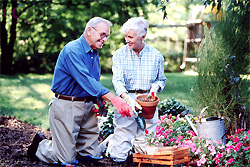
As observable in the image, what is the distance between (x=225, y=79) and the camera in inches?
181

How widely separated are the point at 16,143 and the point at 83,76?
5.58 feet

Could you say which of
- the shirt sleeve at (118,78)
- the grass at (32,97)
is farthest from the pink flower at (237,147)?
the grass at (32,97)

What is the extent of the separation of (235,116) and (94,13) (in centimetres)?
658

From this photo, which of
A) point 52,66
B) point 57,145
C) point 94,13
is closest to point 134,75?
point 57,145

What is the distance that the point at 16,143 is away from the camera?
14.8 ft

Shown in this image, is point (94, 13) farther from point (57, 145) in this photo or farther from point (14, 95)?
point (57, 145)

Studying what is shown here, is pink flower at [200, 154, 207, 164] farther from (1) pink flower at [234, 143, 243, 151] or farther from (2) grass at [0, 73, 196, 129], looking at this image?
(2) grass at [0, 73, 196, 129]

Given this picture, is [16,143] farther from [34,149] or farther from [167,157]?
[167,157]

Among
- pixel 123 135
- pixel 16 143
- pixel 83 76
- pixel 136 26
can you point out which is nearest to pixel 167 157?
pixel 123 135

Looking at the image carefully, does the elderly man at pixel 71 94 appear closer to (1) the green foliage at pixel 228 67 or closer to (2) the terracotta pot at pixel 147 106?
(2) the terracotta pot at pixel 147 106

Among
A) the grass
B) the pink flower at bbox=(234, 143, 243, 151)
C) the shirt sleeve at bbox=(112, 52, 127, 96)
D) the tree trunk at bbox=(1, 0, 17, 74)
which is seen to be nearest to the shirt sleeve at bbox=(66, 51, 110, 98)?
the shirt sleeve at bbox=(112, 52, 127, 96)

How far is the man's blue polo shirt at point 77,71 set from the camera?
137 inches

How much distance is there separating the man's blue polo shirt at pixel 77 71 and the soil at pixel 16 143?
2.96ft

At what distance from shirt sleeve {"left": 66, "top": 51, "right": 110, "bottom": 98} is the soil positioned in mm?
956
